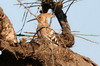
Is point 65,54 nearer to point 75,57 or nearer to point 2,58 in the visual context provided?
point 75,57

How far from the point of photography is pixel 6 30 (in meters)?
6.31

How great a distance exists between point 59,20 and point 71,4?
43cm

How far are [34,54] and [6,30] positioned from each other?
2.49ft

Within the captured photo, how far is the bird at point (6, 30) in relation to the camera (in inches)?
245

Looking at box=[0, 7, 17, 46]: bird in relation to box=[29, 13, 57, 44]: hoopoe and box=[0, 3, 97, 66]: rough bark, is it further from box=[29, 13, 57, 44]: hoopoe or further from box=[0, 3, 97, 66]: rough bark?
box=[29, 13, 57, 44]: hoopoe

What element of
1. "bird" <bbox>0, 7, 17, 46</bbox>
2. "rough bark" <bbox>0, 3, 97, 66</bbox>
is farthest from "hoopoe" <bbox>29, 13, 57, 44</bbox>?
"bird" <bbox>0, 7, 17, 46</bbox>

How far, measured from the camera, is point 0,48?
5.95 meters

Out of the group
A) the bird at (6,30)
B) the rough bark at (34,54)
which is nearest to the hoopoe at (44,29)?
the rough bark at (34,54)


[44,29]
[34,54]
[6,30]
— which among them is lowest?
[34,54]

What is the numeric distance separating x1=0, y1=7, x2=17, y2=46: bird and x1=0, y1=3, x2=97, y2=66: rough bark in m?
0.13

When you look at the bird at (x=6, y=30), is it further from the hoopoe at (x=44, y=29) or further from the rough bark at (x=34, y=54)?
the hoopoe at (x=44, y=29)

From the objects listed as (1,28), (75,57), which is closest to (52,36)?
(75,57)

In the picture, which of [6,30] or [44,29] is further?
[44,29]

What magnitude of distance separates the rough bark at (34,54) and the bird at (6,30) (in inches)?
5.2
